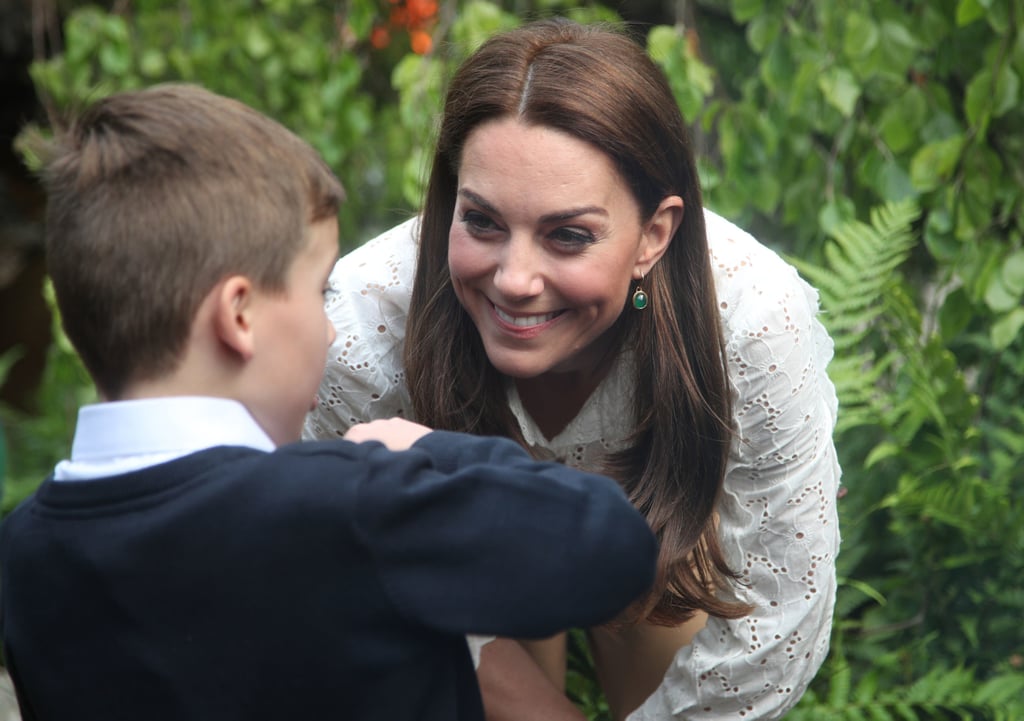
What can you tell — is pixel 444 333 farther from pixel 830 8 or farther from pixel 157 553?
pixel 830 8

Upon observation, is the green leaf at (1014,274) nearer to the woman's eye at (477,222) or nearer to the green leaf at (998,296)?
the green leaf at (998,296)

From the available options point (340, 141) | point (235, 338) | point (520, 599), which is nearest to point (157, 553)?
point (235, 338)

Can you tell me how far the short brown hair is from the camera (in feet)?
4.11

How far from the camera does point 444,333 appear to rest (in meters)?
2.17


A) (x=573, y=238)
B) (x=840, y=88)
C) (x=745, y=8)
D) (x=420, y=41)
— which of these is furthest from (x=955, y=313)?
(x=420, y=41)

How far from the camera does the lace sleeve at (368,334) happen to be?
2227mm

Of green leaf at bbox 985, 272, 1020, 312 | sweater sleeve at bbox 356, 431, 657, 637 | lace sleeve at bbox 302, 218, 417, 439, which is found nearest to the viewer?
sweater sleeve at bbox 356, 431, 657, 637

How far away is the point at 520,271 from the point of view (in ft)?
6.18

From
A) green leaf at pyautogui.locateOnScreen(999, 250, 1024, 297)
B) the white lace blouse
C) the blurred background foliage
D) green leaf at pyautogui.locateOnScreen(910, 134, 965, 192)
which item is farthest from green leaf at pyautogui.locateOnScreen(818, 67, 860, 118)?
the white lace blouse

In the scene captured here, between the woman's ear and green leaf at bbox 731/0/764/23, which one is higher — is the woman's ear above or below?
below

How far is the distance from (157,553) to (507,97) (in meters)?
1.02

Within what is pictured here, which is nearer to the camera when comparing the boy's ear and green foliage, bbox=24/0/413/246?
the boy's ear

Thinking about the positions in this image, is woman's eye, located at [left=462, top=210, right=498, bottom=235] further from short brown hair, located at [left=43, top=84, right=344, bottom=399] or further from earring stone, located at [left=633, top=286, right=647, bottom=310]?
short brown hair, located at [left=43, top=84, right=344, bottom=399]

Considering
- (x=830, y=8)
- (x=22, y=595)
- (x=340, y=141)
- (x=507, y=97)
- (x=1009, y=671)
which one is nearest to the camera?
(x=22, y=595)
